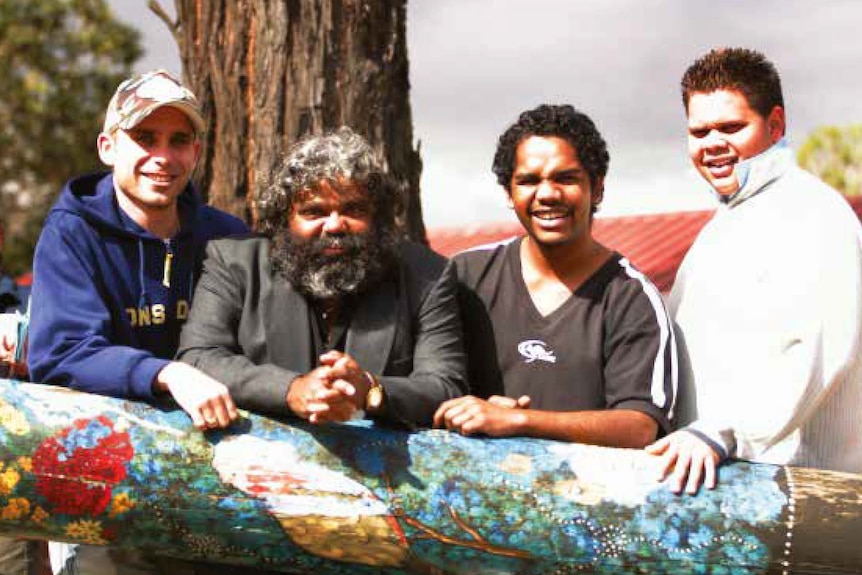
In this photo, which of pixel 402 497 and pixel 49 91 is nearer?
pixel 402 497

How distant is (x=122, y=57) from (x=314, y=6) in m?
15.6

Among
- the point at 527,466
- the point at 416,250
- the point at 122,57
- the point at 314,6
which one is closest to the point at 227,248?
the point at 416,250

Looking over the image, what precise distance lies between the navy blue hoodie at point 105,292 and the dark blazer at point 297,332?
20 cm

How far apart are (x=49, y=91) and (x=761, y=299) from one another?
18.4 meters

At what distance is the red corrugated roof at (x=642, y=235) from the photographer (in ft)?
59.9

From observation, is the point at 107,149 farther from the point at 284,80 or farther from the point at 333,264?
the point at 284,80

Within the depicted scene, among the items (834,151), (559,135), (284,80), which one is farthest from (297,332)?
(834,151)

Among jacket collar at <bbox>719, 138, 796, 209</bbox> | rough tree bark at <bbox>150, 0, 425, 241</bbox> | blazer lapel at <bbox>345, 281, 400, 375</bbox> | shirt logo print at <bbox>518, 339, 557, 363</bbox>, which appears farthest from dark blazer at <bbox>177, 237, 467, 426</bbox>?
rough tree bark at <bbox>150, 0, 425, 241</bbox>

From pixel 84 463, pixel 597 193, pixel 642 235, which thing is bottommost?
pixel 642 235

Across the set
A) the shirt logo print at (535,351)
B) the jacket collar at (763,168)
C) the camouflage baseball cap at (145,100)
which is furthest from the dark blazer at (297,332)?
the jacket collar at (763,168)

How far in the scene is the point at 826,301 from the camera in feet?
Answer: 11.9

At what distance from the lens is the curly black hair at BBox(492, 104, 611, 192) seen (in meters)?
4.08

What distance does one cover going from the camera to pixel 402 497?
11.7ft

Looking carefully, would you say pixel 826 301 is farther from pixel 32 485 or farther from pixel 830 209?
pixel 32 485
